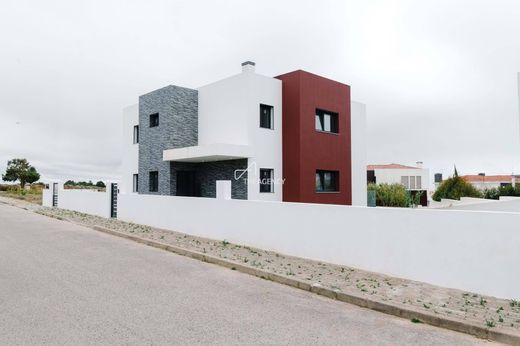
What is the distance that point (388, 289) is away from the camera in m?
6.47

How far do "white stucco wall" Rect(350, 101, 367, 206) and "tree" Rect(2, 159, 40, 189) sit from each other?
2323 inches

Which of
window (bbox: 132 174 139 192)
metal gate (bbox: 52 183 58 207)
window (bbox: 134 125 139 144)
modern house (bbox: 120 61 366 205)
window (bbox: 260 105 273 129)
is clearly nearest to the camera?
Result: modern house (bbox: 120 61 366 205)

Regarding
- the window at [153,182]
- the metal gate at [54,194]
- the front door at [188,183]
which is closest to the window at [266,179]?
the front door at [188,183]

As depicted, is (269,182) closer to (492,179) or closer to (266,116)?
(266,116)

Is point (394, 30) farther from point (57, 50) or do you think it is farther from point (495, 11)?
point (57, 50)

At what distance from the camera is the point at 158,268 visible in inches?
324

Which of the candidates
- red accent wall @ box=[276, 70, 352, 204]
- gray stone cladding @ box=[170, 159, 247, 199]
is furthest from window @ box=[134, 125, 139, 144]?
red accent wall @ box=[276, 70, 352, 204]

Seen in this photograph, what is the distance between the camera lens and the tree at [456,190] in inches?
1214

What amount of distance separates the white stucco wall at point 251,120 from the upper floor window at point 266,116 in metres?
0.20

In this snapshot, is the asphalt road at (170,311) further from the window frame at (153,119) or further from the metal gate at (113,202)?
the window frame at (153,119)

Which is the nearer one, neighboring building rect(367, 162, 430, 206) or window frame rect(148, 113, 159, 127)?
window frame rect(148, 113, 159, 127)

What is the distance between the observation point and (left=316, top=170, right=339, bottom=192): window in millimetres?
17594

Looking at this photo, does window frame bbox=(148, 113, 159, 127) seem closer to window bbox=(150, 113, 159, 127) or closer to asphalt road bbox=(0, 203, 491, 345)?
window bbox=(150, 113, 159, 127)

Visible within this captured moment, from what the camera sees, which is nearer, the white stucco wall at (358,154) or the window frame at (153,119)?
the window frame at (153,119)
